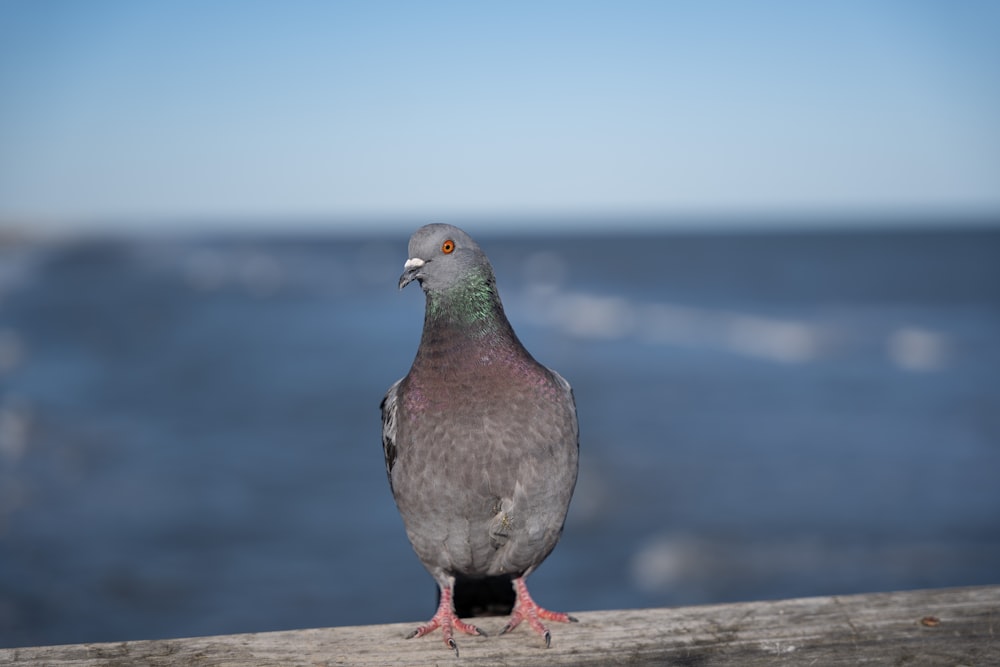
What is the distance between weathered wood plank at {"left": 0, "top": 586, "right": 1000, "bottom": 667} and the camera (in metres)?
2.60

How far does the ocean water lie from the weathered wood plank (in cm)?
450

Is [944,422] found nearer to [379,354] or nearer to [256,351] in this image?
[379,354]

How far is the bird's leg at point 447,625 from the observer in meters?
2.76

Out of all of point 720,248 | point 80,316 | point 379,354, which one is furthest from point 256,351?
point 720,248

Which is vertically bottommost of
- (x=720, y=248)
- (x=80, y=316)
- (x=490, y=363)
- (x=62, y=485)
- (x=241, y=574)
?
(x=241, y=574)

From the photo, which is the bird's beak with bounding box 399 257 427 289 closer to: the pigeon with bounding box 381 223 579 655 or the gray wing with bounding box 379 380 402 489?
the pigeon with bounding box 381 223 579 655

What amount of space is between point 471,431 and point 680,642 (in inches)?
38.0

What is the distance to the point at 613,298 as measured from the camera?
37.3 metres

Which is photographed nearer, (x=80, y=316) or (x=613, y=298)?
(x=80, y=316)

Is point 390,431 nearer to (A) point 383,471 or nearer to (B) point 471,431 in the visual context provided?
(B) point 471,431

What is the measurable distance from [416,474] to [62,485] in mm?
8651

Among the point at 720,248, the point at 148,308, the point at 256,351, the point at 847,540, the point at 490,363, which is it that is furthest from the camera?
the point at 720,248

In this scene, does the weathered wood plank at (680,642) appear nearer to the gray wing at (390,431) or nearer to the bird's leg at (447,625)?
the bird's leg at (447,625)

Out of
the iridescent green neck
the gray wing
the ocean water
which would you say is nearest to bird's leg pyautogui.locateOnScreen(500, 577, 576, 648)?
the gray wing
